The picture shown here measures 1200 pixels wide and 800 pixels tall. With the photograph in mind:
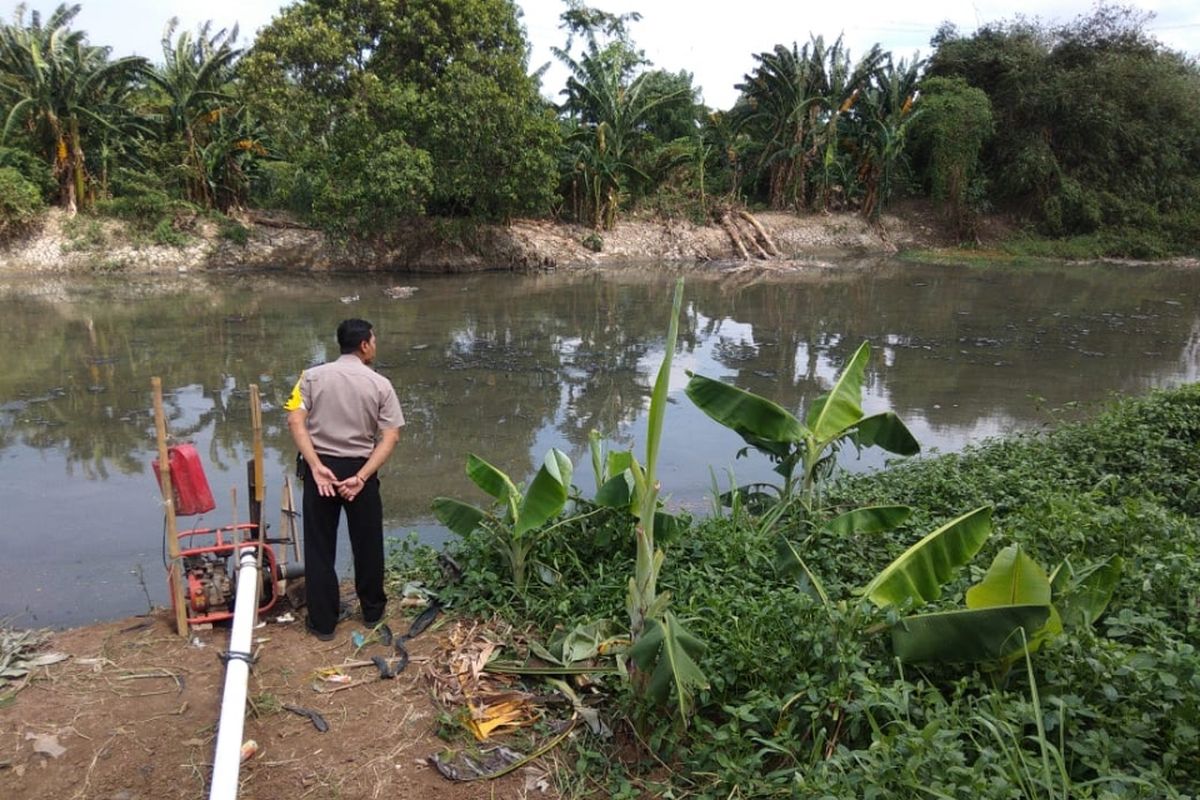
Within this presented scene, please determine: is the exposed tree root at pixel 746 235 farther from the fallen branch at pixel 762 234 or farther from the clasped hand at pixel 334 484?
the clasped hand at pixel 334 484

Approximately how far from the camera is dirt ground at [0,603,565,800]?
9.37 ft

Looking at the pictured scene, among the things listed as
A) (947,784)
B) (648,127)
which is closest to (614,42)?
(648,127)

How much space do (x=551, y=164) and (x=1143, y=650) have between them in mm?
19673

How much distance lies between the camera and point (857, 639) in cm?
291

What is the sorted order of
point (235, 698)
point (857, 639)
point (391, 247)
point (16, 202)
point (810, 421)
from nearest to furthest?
1. point (235, 698)
2. point (857, 639)
3. point (810, 421)
4. point (16, 202)
5. point (391, 247)

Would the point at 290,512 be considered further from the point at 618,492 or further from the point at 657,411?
the point at 657,411

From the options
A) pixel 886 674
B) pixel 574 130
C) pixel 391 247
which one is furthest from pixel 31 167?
pixel 886 674

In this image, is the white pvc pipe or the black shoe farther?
the black shoe

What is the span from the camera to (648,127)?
3075 cm

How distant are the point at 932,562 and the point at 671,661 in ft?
3.79

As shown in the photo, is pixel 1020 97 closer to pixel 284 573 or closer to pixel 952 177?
pixel 952 177

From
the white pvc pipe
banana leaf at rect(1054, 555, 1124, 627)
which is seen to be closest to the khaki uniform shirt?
the white pvc pipe

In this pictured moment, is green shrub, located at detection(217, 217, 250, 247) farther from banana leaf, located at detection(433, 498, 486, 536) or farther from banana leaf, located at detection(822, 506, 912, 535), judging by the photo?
banana leaf, located at detection(822, 506, 912, 535)

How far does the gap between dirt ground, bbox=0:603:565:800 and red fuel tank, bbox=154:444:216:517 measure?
2.04 feet
